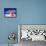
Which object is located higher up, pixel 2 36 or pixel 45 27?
pixel 45 27

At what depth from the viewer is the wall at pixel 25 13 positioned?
10.8 ft

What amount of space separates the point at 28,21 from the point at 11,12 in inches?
21.0

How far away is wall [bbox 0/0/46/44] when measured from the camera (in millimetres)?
3305

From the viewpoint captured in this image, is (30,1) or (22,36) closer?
(22,36)

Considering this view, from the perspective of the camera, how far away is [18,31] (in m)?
3.17

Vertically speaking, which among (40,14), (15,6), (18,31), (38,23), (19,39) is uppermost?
(15,6)

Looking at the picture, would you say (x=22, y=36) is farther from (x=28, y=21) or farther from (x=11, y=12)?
(x=11, y=12)

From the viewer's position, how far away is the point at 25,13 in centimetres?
332

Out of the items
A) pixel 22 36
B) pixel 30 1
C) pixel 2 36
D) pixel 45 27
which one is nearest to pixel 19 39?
pixel 22 36

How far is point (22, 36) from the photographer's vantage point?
3.12m

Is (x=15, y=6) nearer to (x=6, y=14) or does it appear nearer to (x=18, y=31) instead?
(x=6, y=14)

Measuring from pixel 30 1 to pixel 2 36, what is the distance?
1.25m

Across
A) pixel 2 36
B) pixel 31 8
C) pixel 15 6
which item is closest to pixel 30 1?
pixel 31 8

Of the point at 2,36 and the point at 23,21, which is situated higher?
the point at 23,21
